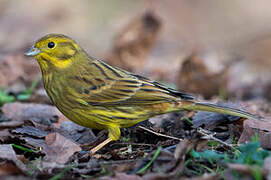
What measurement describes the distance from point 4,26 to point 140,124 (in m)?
8.93

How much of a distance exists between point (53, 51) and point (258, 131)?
7.45ft

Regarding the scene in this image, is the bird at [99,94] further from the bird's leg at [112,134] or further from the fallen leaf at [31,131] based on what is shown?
the fallen leaf at [31,131]

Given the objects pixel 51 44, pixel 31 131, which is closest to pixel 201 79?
pixel 51 44

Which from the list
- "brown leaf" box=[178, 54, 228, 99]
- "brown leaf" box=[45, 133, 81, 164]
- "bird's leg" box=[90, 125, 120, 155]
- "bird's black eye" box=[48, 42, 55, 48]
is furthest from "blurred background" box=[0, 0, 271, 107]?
"brown leaf" box=[45, 133, 81, 164]

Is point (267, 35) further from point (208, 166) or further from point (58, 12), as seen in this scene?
point (208, 166)

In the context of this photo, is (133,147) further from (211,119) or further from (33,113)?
(33,113)

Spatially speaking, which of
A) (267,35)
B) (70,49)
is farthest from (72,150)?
(267,35)

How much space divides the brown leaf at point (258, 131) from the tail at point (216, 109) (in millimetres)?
61

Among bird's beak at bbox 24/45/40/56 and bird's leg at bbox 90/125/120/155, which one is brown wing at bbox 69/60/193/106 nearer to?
bird's leg at bbox 90/125/120/155

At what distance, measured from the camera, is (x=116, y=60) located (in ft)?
31.0

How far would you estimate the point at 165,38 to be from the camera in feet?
44.5

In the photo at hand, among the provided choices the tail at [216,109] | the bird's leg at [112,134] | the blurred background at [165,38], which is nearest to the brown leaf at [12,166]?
the bird's leg at [112,134]

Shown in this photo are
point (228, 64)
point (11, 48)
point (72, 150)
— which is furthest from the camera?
point (11, 48)

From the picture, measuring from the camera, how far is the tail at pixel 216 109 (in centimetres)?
435
